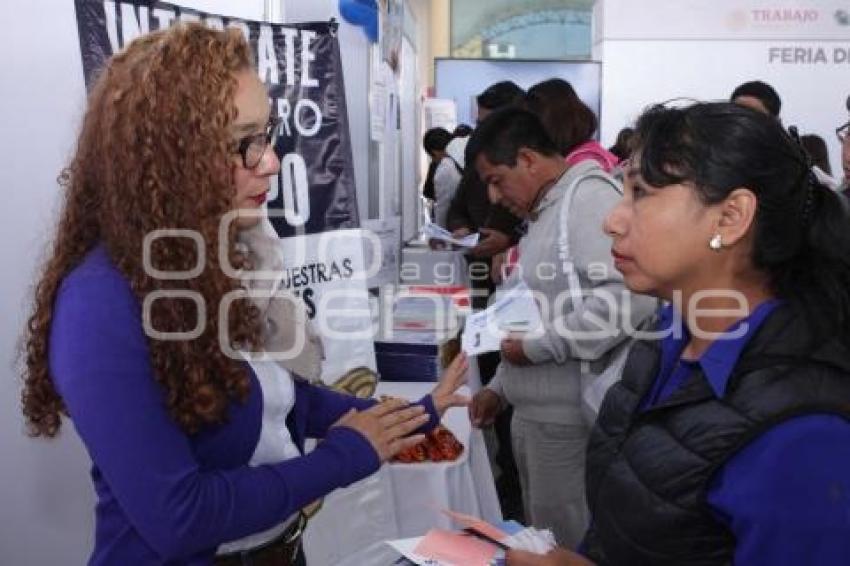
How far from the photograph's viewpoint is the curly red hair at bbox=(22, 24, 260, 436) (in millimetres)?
1026

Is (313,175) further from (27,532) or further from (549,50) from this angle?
(549,50)

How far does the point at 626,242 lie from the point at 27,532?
5.08ft

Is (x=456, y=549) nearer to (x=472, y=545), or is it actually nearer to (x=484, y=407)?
(x=472, y=545)

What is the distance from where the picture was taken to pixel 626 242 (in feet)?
3.82

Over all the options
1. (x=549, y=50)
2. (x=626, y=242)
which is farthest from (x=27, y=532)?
(x=549, y=50)

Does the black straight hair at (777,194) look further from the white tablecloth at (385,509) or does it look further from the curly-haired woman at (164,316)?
the white tablecloth at (385,509)

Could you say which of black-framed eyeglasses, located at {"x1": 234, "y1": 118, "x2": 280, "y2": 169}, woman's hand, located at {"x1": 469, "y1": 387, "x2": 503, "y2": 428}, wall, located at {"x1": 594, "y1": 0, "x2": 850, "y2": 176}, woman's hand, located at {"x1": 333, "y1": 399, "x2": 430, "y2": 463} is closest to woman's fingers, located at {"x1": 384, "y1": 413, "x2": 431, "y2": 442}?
woman's hand, located at {"x1": 333, "y1": 399, "x2": 430, "y2": 463}

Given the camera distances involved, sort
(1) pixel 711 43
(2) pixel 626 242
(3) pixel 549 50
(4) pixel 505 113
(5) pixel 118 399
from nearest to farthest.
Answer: (5) pixel 118 399
(2) pixel 626 242
(4) pixel 505 113
(1) pixel 711 43
(3) pixel 549 50

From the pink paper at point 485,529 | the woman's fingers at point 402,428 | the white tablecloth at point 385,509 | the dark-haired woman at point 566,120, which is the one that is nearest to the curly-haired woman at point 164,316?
the woman's fingers at point 402,428

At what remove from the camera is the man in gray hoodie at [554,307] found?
81.0 inches

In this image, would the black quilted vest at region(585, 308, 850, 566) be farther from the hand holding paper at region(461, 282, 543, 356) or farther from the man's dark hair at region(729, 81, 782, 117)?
the man's dark hair at region(729, 81, 782, 117)

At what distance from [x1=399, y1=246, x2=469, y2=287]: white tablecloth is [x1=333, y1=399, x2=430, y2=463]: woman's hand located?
386cm

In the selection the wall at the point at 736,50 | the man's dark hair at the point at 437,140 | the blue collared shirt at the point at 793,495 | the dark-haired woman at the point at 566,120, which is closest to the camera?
the blue collared shirt at the point at 793,495

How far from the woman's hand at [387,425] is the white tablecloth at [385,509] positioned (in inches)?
36.9
